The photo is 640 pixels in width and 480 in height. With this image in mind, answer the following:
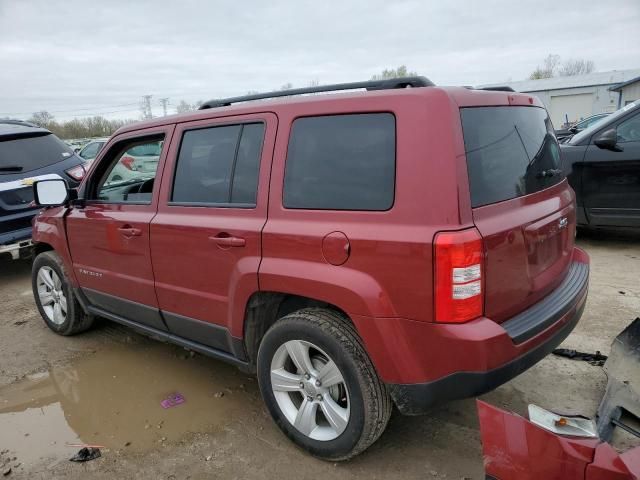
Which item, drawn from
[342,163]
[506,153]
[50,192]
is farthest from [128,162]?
[506,153]

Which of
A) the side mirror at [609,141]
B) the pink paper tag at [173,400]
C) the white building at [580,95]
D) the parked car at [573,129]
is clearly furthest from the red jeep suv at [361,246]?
the white building at [580,95]

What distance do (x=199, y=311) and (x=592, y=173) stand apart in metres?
5.06

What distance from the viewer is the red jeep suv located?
2088 mm

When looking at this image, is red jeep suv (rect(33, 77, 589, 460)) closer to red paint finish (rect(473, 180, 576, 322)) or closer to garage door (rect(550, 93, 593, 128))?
red paint finish (rect(473, 180, 576, 322))

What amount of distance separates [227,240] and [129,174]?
5.31ft

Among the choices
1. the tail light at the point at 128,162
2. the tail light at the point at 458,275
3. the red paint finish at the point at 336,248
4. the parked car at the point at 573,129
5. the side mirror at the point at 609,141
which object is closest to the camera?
the tail light at the point at 458,275

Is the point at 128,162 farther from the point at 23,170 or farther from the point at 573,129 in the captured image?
the point at 573,129

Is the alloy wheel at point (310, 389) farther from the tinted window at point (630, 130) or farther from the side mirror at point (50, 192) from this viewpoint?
the tinted window at point (630, 130)

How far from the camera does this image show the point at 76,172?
22.3 feet

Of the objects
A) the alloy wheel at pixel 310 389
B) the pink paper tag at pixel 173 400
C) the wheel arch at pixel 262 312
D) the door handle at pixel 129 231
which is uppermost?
the door handle at pixel 129 231

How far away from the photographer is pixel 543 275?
2.47 meters

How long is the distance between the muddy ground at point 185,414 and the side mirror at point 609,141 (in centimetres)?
195

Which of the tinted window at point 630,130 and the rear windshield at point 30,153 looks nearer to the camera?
the tinted window at point 630,130

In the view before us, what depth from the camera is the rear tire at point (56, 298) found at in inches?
169
